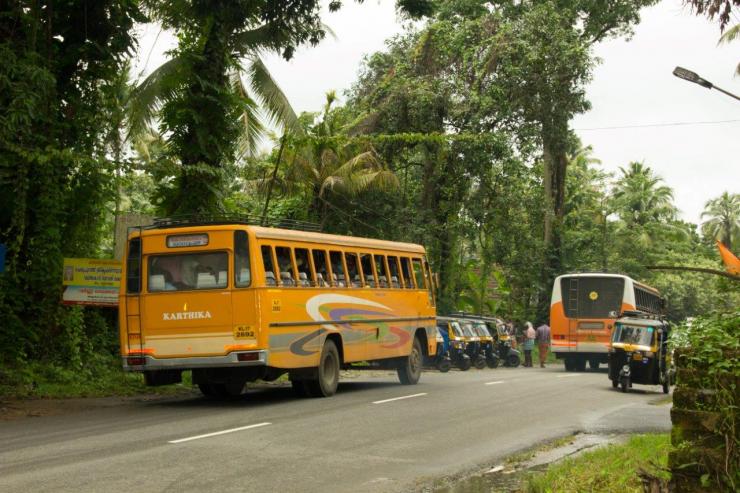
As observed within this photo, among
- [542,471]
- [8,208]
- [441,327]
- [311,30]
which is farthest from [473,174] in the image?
[542,471]

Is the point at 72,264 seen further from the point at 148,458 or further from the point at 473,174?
the point at 473,174

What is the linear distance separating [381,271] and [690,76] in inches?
296

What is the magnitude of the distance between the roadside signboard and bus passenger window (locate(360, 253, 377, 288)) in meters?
4.93

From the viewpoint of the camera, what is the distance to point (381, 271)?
21734mm

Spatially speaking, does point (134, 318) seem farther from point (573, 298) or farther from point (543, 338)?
point (543, 338)

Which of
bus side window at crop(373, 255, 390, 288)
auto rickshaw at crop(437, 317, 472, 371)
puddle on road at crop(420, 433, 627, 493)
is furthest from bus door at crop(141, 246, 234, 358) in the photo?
auto rickshaw at crop(437, 317, 472, 371)

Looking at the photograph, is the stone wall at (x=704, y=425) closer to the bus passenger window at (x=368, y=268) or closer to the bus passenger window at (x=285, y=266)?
the bus passenger window at (x=285, y=266)

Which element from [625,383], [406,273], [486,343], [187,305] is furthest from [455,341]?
[187,305]

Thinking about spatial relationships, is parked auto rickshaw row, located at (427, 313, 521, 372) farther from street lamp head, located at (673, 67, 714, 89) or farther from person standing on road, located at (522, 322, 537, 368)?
street lamp head, located at (673, 67, 714, 89)

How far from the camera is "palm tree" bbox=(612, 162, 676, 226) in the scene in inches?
2872

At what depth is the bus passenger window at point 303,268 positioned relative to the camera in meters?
18.3

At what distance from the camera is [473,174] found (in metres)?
38.9

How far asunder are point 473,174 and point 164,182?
1720 cm

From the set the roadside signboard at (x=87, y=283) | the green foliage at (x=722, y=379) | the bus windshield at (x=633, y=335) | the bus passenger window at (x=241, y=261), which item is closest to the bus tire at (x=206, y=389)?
the roadside signboard at (x=87, y=283)
